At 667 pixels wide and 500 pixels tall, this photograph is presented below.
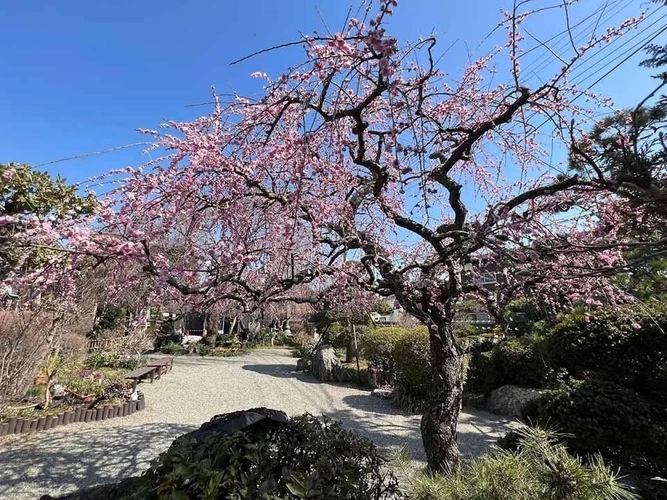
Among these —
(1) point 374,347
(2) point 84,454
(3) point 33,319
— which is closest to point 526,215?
(2) point 84,454

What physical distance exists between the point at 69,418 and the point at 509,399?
25.9 feet

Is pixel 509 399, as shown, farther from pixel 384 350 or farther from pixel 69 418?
pixel 69 418

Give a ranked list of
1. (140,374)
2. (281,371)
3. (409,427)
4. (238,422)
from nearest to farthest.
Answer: (238,422)
(409,427)
(140,374)
(281,371)

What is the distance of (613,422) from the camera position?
11.9 feet

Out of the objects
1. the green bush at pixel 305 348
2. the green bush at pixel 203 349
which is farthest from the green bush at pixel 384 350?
the green bush at pixel 203 349

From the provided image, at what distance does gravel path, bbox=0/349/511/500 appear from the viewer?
4.16 meters

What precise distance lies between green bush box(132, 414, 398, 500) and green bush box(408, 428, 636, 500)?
1.18 feet

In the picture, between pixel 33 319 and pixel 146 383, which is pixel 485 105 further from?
pixel 146 383

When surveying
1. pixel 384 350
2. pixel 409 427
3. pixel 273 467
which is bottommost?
pixel 409 427

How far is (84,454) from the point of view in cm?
473

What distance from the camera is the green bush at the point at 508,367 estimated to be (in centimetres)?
763

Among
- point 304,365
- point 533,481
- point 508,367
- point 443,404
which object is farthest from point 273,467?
point 304,365

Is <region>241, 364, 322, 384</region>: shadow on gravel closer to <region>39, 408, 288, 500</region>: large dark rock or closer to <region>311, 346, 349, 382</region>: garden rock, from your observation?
<region>311, 346, 349, 382</region>: garden rock

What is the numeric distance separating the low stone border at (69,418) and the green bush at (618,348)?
7529mm
